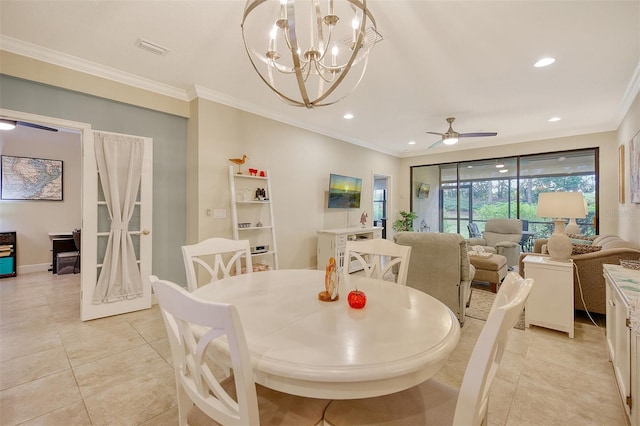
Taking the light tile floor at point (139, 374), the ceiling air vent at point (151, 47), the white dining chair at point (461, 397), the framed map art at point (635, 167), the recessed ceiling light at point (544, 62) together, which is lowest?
the light tile floor at point (139, 374)

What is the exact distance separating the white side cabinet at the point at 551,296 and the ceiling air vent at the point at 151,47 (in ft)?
13.9

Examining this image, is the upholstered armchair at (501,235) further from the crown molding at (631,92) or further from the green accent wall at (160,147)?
the green accent wall at (160,147)

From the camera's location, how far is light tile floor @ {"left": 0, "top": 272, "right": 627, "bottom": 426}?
66.5 inches

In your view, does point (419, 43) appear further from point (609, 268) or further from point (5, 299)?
point (5, 299)

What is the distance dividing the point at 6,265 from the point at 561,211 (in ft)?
26.4

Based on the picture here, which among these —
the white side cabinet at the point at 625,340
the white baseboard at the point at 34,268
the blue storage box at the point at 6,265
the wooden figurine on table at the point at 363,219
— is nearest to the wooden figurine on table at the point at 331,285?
the white side cabinet at the point at 625,340

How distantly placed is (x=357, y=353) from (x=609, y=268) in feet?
8.03

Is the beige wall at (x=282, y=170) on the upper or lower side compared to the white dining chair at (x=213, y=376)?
upper

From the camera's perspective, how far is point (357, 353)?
923 mm

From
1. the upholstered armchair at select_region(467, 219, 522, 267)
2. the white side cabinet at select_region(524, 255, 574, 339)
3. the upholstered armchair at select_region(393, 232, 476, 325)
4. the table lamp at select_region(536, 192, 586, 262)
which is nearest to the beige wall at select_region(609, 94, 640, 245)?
the table lamp at select_region(536, 192, 586, 262)

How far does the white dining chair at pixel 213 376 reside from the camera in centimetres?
76

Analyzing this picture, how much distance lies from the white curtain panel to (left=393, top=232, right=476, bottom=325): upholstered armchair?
3.17 meters

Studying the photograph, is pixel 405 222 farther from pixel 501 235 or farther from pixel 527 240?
pixel 527 240

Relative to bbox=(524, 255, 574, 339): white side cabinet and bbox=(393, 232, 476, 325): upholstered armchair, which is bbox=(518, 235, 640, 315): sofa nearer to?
bbox=(524, 255, 574, 339): white side cabinet
